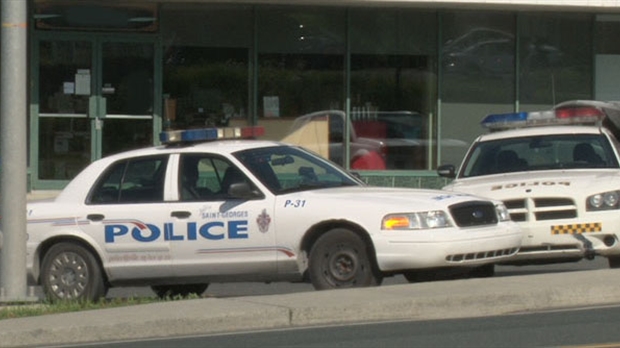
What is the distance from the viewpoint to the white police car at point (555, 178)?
13359 mm

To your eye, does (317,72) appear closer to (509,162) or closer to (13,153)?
(509,162)

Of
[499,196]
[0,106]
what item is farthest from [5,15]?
[499,196]

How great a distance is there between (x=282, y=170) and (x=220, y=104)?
1079 cm

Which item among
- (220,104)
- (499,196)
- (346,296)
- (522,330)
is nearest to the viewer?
(522,330)

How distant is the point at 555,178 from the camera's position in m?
14.0

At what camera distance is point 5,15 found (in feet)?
41.2

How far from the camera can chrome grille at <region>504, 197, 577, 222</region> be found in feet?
44.2

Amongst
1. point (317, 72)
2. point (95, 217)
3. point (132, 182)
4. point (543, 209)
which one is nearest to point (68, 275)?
point (95, 217)

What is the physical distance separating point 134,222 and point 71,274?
0.86m

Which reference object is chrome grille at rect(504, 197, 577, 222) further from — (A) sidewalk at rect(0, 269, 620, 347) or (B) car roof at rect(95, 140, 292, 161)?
(B) car roof at rect(95, 140, 292, 161)

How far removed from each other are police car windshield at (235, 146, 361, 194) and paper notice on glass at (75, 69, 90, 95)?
10344mm

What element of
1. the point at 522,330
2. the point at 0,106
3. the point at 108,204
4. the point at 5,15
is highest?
the point at 5,15

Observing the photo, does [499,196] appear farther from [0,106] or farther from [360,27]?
[360,27]

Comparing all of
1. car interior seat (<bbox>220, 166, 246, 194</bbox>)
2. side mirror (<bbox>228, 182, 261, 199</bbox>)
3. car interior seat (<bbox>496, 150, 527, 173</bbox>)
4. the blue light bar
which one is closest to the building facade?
the blue light bar
